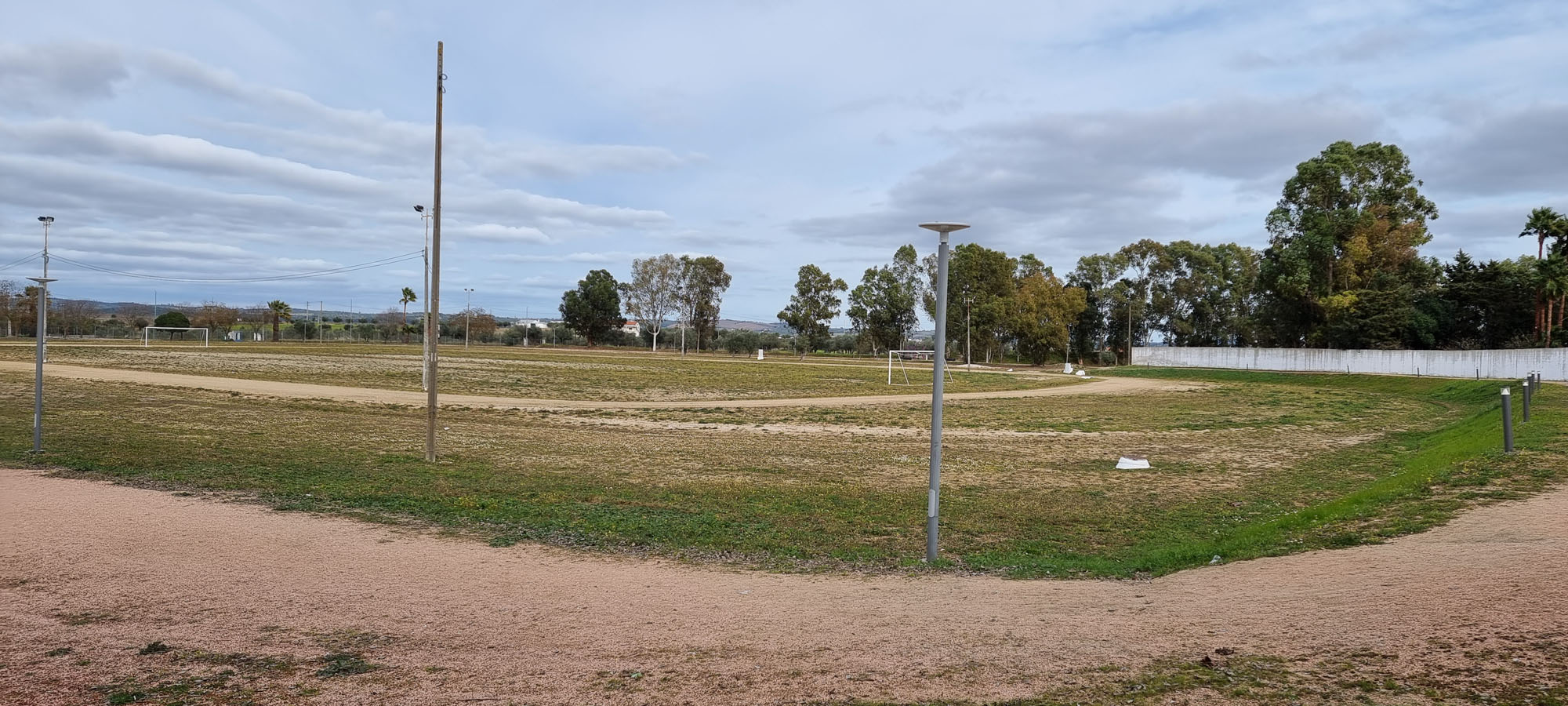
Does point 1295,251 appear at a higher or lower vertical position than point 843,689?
higher

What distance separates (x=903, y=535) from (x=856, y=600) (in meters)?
3.22

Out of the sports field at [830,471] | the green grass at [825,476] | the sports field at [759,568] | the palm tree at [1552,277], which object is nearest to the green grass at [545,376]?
the sports field at [830,471]

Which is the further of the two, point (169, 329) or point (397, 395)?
point (169, 329)

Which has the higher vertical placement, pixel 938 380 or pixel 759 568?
pixel 938 380

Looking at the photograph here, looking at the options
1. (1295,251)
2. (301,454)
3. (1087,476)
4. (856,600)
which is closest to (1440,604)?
(856,600)

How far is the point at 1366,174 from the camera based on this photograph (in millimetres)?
67875

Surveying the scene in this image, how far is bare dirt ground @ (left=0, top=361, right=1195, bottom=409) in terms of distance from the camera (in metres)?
30.3

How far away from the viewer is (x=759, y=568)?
29.1 ft

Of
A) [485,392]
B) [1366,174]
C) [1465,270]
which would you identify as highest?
[1366,174]

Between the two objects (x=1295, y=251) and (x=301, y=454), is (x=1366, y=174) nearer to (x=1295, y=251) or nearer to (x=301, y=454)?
(x=1295, y=251)

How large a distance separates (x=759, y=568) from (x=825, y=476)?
673 centimetres

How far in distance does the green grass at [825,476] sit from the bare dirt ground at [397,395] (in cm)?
320

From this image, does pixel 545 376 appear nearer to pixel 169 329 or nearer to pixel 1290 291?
pixel 1290 291

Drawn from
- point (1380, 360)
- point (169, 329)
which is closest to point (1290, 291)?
point (1380, 360)
